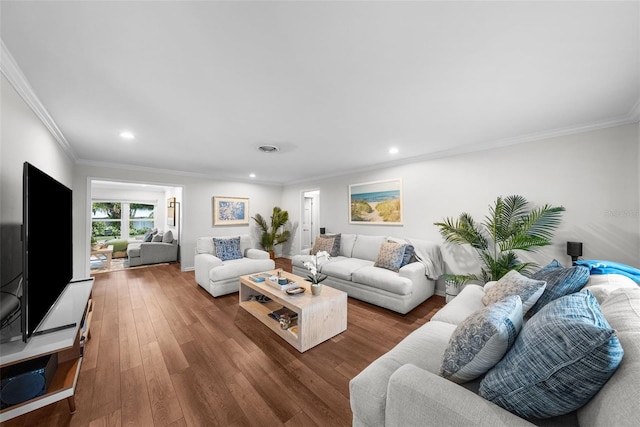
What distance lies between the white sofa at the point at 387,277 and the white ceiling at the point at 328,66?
5.72ft

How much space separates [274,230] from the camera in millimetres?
6418

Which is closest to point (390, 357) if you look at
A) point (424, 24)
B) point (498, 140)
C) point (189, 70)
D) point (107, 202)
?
point (424, 24)

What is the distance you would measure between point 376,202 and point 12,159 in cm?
438

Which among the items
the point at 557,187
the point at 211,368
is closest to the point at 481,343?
the point at 211,368

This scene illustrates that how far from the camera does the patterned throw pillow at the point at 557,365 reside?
0.71m

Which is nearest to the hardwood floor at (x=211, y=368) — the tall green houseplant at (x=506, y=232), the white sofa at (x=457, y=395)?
the white sofa at (x=457, y=395)

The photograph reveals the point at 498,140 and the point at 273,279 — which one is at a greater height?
the point at 498,140

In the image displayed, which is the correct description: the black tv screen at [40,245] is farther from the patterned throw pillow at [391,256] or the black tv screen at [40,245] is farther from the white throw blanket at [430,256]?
the white throw blanket at [430,256]

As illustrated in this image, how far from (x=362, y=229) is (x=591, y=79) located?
11.6ft

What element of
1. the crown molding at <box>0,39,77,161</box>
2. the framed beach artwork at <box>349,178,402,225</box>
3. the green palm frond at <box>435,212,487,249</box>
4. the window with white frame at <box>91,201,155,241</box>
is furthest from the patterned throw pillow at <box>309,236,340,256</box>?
the window with white frame at <box>91,201,155,241</box>

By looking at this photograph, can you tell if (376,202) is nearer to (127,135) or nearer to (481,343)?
(481,343)

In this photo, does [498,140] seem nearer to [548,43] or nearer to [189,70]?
[548,43]

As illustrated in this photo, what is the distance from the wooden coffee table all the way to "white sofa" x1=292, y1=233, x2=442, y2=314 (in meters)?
0.76

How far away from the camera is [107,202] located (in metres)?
7.87
